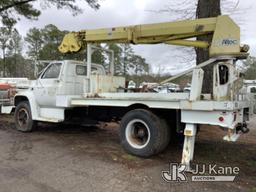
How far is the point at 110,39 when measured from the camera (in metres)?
7.53

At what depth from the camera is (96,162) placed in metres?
6.09

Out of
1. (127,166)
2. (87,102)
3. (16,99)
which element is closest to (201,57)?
(87,102)

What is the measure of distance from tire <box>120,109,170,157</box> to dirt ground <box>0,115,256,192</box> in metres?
0.22

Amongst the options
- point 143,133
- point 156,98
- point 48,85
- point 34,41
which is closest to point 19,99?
point 48,85

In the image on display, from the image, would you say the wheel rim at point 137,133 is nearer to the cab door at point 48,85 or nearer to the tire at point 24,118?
the cab door at point 48,85

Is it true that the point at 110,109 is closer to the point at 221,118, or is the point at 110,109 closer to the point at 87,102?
the point at 87,102

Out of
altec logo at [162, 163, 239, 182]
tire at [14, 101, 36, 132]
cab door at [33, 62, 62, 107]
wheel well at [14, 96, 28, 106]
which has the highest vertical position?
cab door at [33, 62, 62, 107]

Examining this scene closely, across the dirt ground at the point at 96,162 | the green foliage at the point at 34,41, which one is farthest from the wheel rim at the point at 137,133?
the green foliage at the point at 34,41

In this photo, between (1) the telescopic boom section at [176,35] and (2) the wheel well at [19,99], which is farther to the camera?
(2) the wheel well at [19,99]

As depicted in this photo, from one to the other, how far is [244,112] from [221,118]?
150cm

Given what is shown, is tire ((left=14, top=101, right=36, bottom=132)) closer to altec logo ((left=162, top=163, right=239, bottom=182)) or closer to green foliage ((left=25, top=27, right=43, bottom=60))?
altec logo ((left=162, top=163, right=239, bottom=182))

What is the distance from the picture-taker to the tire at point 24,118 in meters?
9.24

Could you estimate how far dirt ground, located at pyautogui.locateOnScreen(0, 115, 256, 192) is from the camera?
4.84m

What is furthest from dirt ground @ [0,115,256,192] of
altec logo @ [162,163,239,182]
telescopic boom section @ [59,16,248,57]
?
telescopic boom section @ [59,16,248,57]
